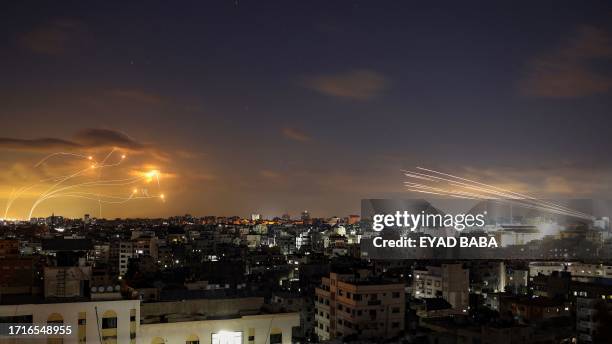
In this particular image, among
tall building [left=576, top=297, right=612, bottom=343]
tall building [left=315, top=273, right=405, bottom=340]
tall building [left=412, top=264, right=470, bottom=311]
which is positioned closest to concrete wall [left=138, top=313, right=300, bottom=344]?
tall building [left=315, top=273, right=405, bottom=340]

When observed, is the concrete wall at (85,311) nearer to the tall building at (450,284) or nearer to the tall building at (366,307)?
the tall building at (366,307)

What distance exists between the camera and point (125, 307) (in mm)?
9328

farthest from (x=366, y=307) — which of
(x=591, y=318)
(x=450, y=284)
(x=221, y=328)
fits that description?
(x=450, y=284)

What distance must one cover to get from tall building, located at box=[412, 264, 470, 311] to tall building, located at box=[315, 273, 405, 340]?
6.91m

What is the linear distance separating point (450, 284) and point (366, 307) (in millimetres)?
8247

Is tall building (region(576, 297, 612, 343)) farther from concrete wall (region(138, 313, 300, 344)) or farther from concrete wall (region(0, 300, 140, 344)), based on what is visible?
concrete wall (region(0, 300, 140, 344))

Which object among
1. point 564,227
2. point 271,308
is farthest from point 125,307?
point 564,227

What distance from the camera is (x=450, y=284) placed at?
2258 cm

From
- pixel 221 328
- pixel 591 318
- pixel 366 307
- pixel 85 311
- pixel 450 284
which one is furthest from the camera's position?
pixel 450 284

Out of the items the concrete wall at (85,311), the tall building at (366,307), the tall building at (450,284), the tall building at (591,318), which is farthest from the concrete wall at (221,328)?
the tall building at (450,284)

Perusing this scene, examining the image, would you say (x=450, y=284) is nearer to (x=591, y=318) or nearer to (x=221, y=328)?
(x=591, y=318)

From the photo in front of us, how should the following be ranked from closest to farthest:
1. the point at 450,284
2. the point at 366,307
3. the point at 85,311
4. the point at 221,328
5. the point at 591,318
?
the point at 85,311 → the point at 221,328 → the point at 366,307 → the point at 591,318 → the point at 450,284

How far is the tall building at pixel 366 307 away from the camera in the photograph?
15.3m

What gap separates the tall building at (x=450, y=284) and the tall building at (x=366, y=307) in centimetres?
691
